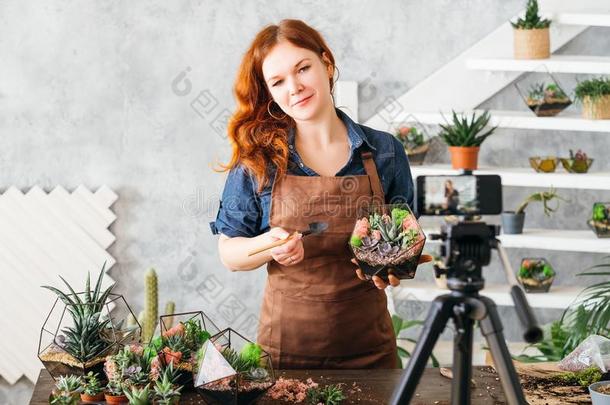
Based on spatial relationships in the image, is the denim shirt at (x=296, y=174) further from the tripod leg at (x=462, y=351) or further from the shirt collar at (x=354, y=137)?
the tripod leg at (x=462, y=351)

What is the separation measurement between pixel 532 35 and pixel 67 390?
104 inches

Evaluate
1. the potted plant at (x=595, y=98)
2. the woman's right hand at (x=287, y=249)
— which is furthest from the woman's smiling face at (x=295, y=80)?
the potted plant at (x=595, y=98)

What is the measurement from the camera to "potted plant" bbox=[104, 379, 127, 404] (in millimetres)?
1878

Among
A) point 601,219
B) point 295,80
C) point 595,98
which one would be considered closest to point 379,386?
point 295,80

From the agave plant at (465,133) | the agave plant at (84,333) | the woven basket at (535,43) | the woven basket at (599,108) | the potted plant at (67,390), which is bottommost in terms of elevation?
the potted plant at (67,390)

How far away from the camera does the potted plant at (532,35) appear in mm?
3717

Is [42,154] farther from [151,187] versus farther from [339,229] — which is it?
[339,229]

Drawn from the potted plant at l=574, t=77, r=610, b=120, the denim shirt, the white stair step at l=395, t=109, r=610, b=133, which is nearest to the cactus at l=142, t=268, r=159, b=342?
the denim shirt

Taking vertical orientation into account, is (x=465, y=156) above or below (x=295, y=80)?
below

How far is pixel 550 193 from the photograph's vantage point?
4.00m

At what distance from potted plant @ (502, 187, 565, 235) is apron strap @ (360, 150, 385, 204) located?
4.79 feet

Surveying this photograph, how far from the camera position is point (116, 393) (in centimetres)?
188

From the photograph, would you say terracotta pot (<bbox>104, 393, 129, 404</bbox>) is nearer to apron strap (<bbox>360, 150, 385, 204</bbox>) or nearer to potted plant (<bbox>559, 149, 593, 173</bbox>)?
apron strap (<bbox>360, 150, 385, 204</bbox>)

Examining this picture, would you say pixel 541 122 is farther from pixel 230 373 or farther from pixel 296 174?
pixel 230 373
